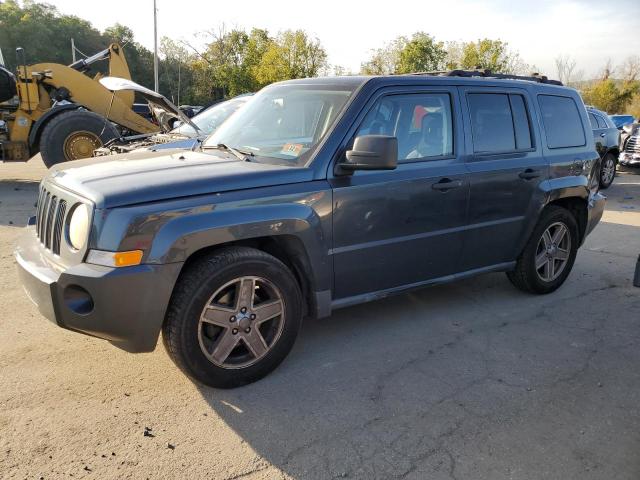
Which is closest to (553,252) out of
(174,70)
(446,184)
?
(446,184)

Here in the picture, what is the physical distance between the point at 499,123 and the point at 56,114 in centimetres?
868

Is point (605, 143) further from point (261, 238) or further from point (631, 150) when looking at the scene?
point (261, 238)

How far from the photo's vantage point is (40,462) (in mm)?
2559

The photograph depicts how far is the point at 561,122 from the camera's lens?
16.3ft

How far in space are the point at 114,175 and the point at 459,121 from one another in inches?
100

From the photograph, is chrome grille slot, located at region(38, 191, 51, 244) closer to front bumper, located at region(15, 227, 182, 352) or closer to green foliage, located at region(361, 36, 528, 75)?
front bumper, located at region(15, 227, 182, 352)

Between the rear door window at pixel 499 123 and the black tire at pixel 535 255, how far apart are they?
73 cm

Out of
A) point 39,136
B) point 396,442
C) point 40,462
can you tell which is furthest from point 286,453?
point 39,136

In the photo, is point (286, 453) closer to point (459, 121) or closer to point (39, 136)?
point (459, 121)

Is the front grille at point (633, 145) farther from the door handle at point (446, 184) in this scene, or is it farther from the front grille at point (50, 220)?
the front grille at point (50, 220)

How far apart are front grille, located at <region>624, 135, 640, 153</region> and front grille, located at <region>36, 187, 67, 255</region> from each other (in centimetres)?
1624

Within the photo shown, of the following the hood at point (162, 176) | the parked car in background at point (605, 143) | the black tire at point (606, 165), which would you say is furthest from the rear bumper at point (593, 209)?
the black tire at point (606, 165)

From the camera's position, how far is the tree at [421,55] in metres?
30.3

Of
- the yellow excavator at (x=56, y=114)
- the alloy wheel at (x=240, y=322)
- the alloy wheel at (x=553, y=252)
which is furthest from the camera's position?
the yellow excavator at (x=56, y=114)
